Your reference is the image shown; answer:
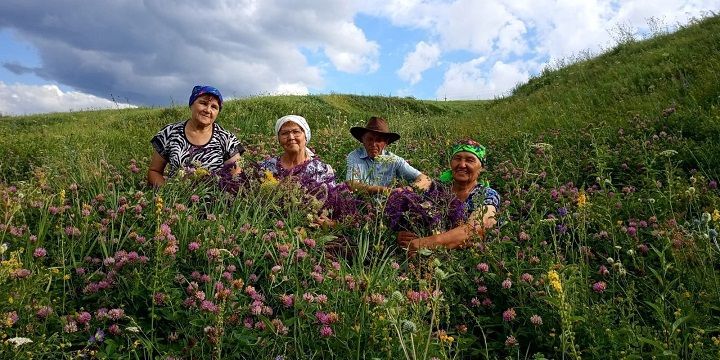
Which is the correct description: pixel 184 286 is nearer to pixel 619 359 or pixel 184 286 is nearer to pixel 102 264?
pixel 102 264

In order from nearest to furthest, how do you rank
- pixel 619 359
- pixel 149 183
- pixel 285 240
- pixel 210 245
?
1. pixel 619 359
2. pixel 210 245
3. pixel 285 240
4. pixel 149 183

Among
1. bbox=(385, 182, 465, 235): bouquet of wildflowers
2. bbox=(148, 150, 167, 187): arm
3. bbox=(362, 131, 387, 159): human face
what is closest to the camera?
bbox=(385, 182, 465, 235): bouquet of wildflowers

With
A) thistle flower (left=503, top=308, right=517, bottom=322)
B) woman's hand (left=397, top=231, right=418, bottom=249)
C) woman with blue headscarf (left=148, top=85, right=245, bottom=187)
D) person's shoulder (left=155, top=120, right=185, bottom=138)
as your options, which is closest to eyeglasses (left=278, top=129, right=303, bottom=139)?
woman with blue headscarf (left=148, top=85, right=245, bottom=187)

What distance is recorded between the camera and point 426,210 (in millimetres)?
3908

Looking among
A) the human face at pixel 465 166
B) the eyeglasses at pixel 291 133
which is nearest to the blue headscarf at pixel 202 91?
the eyeglasses at pixel 291 133

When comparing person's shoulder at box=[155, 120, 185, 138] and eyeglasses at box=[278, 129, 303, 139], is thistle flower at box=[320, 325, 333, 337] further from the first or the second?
person's shoulder at box=[155, 120, 185, 138]

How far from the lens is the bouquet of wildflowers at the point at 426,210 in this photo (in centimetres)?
382

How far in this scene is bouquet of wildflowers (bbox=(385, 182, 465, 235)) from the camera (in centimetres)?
382

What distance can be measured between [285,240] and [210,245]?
0.50 meters

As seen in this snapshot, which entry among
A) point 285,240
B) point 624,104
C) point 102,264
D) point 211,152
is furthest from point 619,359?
point 624,104

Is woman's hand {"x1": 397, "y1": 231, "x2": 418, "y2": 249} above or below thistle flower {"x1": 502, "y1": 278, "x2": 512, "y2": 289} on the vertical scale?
above

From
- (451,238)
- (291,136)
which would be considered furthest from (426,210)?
(291,136)

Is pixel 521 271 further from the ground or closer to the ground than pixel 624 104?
closer to the ground

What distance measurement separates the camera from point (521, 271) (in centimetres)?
306
